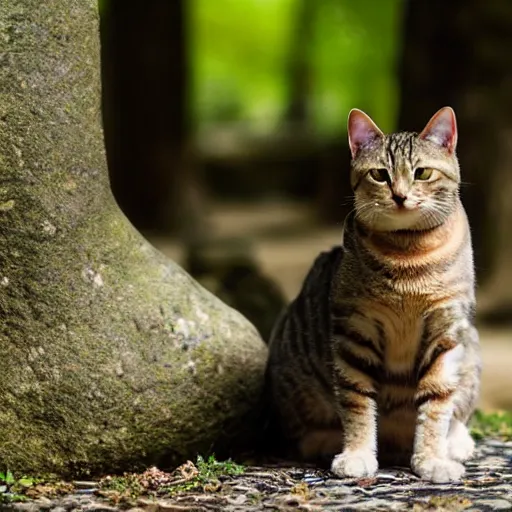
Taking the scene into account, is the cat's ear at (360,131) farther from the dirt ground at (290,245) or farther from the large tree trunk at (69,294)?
the dirt ground at (290,245)

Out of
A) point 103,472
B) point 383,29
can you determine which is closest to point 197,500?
point 103,472

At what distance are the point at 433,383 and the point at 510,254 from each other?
19.1 ft

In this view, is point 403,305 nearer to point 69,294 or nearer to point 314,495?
point 314,495

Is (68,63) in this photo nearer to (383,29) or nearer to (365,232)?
(365,232)

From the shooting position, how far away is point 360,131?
3.90 meters

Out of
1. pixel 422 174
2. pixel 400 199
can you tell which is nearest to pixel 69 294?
pixel 400 199

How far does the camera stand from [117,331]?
384 centimetres

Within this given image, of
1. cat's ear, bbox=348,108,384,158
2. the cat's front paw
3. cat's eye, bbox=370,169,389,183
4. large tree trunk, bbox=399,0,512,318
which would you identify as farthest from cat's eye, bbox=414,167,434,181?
large tree trunk, bbox=399,0,512,318

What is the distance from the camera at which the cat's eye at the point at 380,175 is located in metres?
3.73

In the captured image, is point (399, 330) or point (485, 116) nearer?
point (399, 330)

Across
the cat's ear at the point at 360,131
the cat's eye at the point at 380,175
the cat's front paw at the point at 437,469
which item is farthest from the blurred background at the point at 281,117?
the cat's front paw at the point at 437,469

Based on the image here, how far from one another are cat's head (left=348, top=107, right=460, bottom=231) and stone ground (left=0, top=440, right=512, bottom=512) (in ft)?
3.32

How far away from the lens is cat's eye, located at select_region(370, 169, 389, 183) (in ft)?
12.3

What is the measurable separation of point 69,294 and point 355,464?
1316 millimetres
